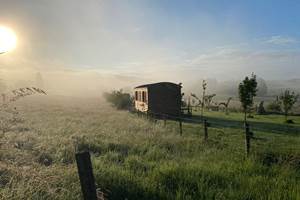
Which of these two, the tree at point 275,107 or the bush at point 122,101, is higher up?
the bush at point 122,101

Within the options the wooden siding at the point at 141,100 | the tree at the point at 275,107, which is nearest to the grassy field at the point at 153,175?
the wooden siding at the point at 141,100

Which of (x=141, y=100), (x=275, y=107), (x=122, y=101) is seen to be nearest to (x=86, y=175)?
(x=141, y=100)

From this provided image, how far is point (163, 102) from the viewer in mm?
29969

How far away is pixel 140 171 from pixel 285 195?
307 centimetres

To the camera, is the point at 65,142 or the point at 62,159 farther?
the point at 65,142

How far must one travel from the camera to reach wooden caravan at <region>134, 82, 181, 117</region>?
97.0ft

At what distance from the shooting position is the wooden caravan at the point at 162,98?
29578 mm

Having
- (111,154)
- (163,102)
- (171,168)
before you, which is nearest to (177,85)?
(163,102)

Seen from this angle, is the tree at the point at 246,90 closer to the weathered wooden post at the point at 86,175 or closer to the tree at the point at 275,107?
the tree at the point at 275,107

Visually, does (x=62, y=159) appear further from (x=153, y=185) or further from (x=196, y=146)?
(x=196, y=146)

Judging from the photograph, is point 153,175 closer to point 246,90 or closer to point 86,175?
point 86,175

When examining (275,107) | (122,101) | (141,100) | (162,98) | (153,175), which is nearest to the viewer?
(153,175)

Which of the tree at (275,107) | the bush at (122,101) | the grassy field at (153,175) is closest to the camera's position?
the grassy field at (153,175)

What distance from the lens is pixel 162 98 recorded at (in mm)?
29906
